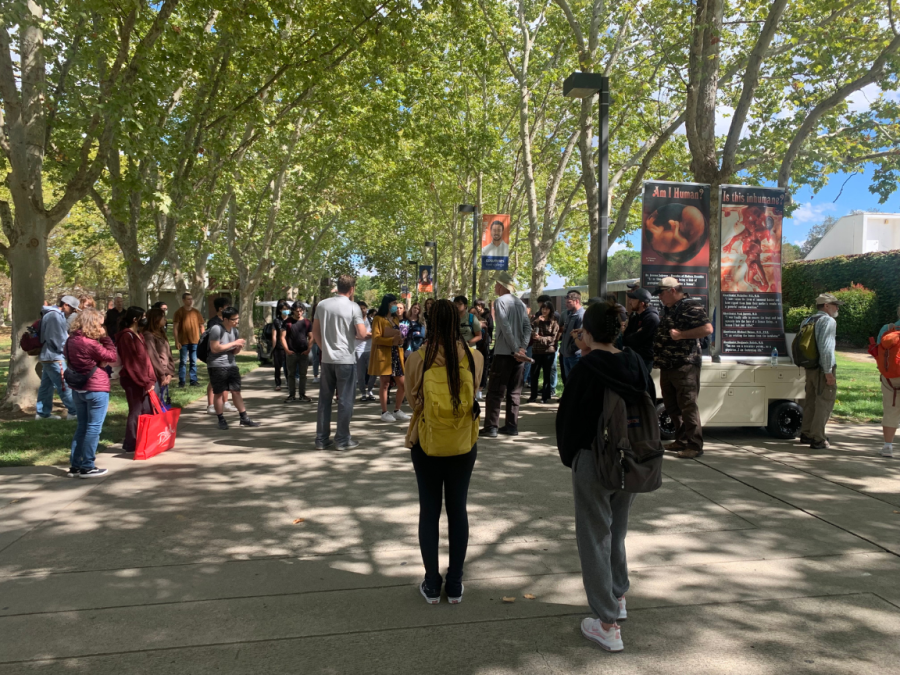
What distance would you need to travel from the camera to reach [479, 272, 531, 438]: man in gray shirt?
25.8 ft

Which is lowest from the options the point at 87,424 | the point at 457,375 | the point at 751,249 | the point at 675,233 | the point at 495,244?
the point at 87,424

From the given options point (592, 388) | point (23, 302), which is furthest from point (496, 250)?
point (592, 388)

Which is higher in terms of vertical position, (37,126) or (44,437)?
(37,126)

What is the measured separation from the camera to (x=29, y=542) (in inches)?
175

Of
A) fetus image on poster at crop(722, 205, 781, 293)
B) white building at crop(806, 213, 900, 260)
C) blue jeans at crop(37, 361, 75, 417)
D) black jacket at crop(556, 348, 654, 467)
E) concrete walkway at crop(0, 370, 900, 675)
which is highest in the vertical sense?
white building at crop(806, 213, 900, 260)

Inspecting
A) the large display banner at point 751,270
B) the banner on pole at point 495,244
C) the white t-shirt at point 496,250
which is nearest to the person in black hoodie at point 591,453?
the large display banner at point 751,270

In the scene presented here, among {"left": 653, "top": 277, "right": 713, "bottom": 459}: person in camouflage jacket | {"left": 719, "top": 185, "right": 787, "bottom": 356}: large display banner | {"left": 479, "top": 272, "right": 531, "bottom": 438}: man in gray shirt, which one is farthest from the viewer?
{"left": 719, "top": 185, "right": 787, "bottom": 356}: large display banner

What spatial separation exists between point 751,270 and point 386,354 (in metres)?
5.18

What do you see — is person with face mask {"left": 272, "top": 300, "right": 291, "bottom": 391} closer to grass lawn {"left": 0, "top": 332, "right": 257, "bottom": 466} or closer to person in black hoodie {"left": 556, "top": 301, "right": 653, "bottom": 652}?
grass lawn {"left": 0, "top": 332, "right": 257, "bottom": 466}

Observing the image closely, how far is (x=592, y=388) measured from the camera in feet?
10.00

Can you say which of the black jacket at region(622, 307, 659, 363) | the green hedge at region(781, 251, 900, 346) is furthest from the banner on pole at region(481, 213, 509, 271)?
the green hedge at region(781, 251, 900, 346)

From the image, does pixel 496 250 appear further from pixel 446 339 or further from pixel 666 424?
pixel 446 339

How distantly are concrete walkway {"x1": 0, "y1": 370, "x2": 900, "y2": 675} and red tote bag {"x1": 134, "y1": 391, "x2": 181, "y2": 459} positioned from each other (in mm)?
261

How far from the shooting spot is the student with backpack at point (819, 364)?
22.8 feet
